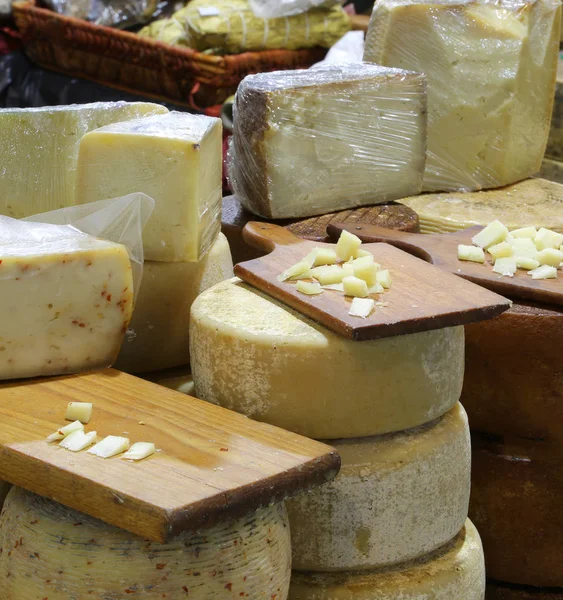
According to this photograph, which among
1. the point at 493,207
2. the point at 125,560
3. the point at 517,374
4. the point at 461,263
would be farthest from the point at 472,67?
the point at 125,560

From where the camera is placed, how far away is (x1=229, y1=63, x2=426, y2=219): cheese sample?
75.4 inches

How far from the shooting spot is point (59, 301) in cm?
130

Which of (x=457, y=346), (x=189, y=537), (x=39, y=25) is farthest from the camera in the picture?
(x=39, y=25)

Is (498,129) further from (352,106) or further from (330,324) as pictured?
(330,324)

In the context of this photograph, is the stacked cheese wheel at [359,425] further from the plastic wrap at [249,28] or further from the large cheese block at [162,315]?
the plastic wrap at [249,28]

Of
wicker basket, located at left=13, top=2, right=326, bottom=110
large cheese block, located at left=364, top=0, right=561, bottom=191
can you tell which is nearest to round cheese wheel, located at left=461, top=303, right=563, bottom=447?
large cheese block, located at left=364, top=0, right=561, bottom=191

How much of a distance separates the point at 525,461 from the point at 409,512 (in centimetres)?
45

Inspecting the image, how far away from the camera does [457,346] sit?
4.47ft

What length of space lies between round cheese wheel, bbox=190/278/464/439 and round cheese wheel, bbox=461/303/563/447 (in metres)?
0.30

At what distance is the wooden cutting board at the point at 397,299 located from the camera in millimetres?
1218

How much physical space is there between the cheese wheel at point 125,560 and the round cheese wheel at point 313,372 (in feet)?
0.56

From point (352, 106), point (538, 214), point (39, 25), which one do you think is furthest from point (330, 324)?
point (39, 25)

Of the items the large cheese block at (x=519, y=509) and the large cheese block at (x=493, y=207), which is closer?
the large cheese block at (x=519, y=509)

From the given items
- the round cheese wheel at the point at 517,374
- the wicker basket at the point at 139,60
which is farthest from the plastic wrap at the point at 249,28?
the round cheese wheel at the point at 517,374
